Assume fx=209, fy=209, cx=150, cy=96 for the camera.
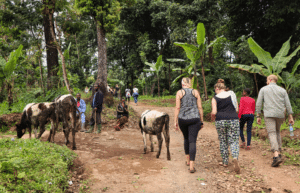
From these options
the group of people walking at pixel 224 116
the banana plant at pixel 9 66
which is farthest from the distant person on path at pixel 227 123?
the banana plant at pixel 9 66

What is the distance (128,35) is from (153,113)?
2008 centimetres

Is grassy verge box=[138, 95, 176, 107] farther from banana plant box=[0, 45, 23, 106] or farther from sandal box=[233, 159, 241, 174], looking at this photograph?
sandal box=[233, 159, 241, 174]

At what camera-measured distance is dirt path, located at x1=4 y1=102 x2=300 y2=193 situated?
3.81 m

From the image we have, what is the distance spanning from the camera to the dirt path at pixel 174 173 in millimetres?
3811

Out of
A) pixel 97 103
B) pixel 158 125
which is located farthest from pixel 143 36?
pixel 158 125

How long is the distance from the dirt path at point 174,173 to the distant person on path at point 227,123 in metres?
0.48

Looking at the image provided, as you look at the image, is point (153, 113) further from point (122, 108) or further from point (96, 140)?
point (122, 108)

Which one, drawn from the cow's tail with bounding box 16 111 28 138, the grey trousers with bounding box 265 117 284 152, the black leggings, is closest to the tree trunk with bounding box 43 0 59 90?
the cow's tail with bounding box 16 111 28 138

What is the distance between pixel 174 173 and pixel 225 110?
173 centimetres

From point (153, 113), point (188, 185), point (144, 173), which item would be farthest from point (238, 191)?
point (153, 113)

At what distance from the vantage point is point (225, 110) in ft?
14.9

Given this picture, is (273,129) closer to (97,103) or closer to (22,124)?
(97,103)

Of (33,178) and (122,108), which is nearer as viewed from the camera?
(33,178)

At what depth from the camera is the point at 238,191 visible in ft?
12.4
